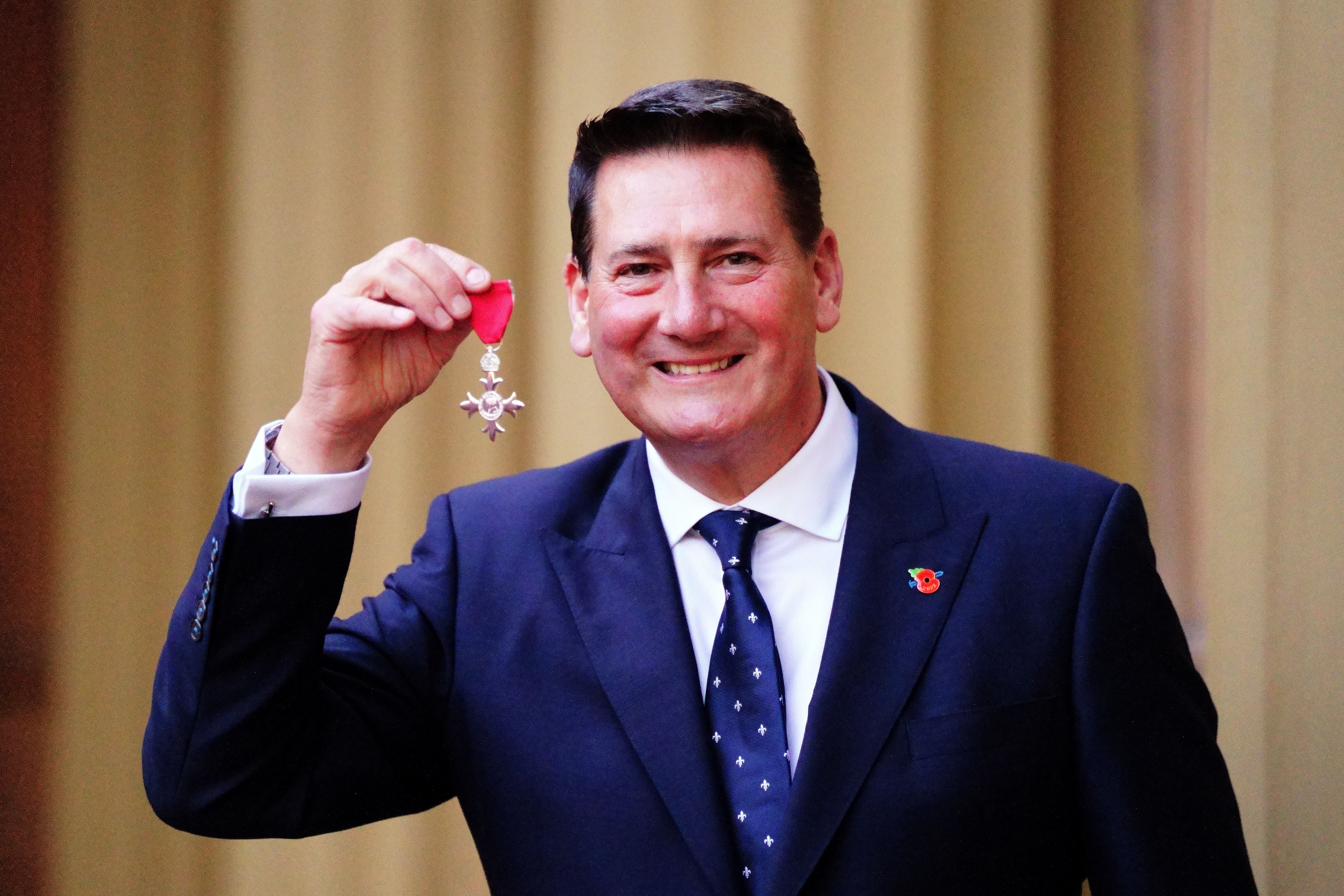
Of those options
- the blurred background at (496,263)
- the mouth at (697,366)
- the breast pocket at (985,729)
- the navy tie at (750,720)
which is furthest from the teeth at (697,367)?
the blurred background at (496,263)

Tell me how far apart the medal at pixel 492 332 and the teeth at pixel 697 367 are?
231mm

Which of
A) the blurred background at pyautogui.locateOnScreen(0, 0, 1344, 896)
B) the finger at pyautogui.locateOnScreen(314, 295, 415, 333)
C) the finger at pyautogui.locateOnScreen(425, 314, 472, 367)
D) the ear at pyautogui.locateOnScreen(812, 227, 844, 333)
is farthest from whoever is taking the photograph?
the blurred background at pyautogui.locateOnScreen(0, 0, 1344, 896)

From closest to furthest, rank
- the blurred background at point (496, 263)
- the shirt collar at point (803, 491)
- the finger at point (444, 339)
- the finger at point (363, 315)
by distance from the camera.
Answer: the finger at point (363, 315) < the finger at point (444, 339) < the shirt collar at point (803, 491) < the blurred background at point (496, 263)

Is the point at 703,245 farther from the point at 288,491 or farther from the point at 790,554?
the point at 288,491

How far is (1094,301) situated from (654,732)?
1517mm

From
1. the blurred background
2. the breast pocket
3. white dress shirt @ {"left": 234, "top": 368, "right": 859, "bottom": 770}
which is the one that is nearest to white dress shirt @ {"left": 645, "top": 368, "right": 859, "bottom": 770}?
white dress shirt @ {"left": 234, "top": 368, "right": 859, "bottom": 770}

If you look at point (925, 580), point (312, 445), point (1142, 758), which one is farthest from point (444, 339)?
point (1142, 758)

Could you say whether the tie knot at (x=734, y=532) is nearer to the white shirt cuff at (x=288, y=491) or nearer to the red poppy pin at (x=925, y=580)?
the red poppy pin at (x=925, y=580)

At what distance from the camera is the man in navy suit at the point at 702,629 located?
136 centimetres

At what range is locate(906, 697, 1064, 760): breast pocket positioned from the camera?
1.38 meters

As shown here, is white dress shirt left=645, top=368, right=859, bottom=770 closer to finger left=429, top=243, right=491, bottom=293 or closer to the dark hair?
the dark hair

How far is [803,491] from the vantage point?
1.57 m

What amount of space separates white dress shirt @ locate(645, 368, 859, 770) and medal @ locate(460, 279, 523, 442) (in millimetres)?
299

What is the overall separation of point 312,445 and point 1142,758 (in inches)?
38.3
